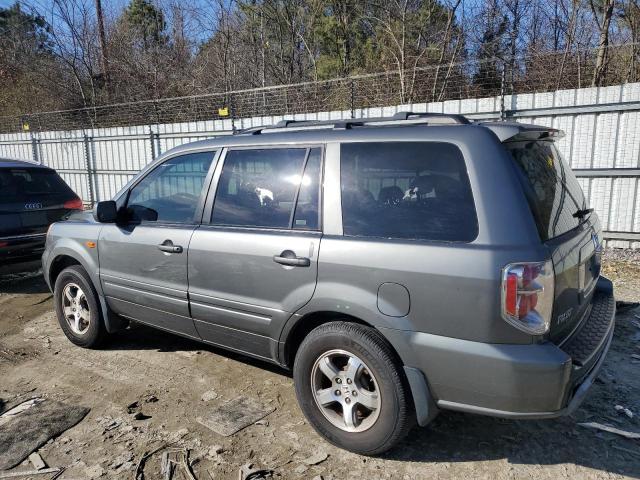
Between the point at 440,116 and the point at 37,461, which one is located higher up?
the point at 440,116

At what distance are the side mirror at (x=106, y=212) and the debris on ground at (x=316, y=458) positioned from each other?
7.86 feet

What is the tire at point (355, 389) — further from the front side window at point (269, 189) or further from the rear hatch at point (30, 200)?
the rear hatch at point (30, 200)

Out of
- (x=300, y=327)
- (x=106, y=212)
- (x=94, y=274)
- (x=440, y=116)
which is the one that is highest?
(x=440, y=116)

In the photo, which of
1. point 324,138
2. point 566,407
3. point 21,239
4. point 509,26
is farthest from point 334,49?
point 566,407

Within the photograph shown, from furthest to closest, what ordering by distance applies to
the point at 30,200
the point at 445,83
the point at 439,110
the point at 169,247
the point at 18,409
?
1. the point at 445,83
2. the point at 439,110
3. the point at 30,200
4. the point at 169,247
5. the point at 18,409

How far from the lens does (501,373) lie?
227 cm

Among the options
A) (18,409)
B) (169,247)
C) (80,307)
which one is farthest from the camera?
(80,307)

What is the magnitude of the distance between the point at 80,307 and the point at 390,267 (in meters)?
3.24

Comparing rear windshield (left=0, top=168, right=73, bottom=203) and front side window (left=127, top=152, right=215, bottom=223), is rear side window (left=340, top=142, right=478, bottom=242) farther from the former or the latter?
rear windshield (left=0, top=168, right=73, bottom=203)

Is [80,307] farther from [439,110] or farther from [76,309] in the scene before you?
[439,110]

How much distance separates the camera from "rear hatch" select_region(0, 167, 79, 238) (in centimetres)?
613

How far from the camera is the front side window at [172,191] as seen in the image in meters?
3.65

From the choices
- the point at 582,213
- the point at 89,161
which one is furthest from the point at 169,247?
the point at 89,161

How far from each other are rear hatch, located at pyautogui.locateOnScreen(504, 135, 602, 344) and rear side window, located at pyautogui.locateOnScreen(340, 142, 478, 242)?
316 millimetres
